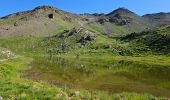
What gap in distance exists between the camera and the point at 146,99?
39562 millimetres

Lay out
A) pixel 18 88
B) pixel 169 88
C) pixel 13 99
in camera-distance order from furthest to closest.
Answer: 1. pixel 169 88
2. pixel 18 88
3. pixel 13 99

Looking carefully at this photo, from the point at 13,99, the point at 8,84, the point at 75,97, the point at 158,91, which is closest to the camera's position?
the point at 13,99

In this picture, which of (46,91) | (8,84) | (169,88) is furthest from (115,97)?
(169,88)

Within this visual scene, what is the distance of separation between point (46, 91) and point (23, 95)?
3.18m

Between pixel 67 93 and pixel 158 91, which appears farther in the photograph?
pixel 158 91

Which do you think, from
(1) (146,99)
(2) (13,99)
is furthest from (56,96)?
(1) (146,99)

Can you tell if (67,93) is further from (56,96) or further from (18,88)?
(18,88)

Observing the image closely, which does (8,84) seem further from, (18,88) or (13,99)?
(13,99)

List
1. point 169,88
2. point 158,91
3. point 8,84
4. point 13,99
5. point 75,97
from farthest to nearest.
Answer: point 169,88, point 158,91, point 8,84, point 75,97, point 13,99

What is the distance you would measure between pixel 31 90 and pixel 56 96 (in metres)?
3.74

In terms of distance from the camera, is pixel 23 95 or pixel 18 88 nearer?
pixel 23 95

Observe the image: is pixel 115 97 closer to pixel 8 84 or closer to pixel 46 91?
pixel 46 91

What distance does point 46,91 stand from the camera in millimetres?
38969

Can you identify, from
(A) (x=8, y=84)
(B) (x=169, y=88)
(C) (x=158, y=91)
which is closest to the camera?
(A) (x=8, y=84)
